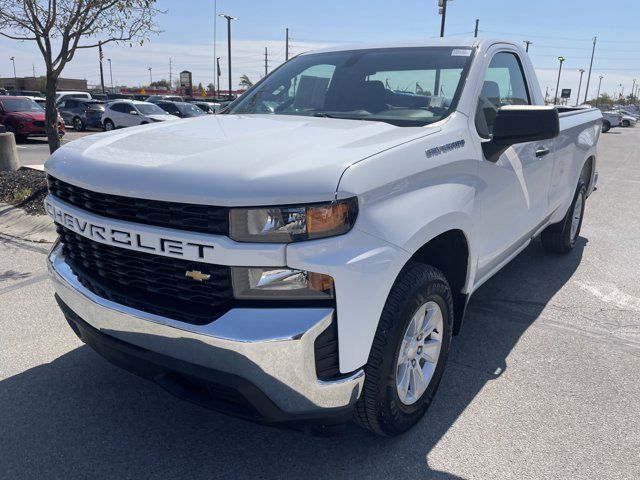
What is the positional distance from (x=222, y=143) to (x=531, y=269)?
3835 millimetres

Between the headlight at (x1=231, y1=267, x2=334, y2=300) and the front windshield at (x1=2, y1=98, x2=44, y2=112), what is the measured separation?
1885cm

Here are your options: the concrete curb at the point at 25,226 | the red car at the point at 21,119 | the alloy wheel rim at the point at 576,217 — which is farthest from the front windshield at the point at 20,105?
the alloy wheel rim at the point at 576,217

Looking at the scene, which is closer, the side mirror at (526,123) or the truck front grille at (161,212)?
the truck front grille at (161,212)

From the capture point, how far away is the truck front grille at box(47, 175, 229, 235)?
1978 millimetres

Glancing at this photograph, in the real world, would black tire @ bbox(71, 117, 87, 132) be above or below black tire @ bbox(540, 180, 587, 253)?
below

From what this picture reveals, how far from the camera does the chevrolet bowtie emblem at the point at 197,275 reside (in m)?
2.04

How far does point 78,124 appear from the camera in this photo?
23969 mm

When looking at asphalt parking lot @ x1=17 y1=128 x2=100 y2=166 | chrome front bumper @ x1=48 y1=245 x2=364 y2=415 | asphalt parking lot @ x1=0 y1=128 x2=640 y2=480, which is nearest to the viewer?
chrome front bumper @ x1=48 y1=245 x2=364 y2=415

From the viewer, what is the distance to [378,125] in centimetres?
282

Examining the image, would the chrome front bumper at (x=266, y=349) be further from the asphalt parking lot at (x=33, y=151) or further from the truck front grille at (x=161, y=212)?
the asphalt parking lot at (x=33, y=151)

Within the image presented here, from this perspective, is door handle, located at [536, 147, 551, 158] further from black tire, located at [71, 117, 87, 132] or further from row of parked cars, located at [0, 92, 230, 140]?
black tire, located at [71, 117, 87, 132]

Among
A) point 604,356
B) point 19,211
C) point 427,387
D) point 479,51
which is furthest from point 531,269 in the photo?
point 19,211

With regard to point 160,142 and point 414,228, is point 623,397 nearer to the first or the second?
point 414,228

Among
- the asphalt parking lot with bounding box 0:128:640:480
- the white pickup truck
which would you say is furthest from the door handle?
the asphalt parking lot with bounding box 0:128:640:480
